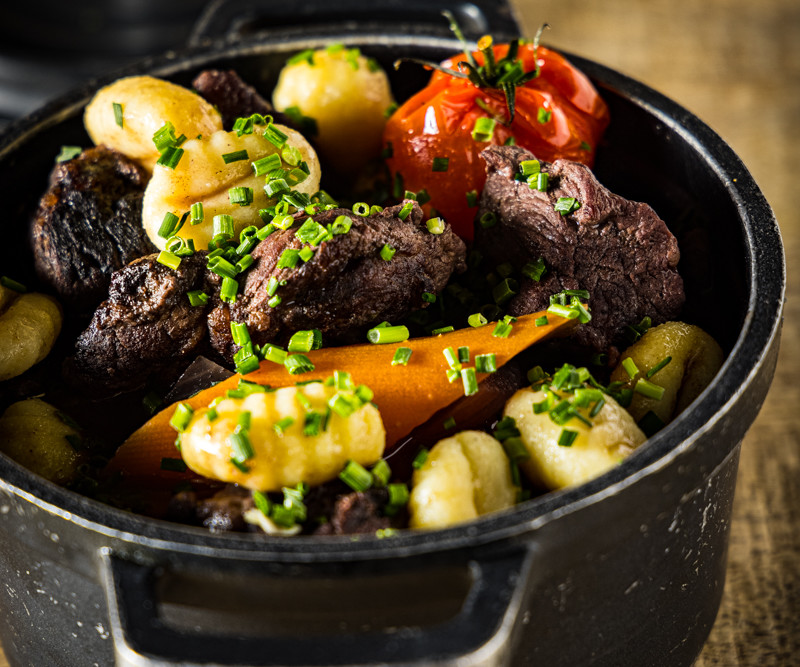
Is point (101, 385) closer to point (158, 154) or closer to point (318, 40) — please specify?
point (158, 154)

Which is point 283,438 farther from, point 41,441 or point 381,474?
point 41,441

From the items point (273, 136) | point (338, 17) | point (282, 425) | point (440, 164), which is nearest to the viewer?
point (282, 425)

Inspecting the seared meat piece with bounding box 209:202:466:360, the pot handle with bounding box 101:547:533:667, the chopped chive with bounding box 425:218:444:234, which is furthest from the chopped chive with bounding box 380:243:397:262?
the pot handle with bounding box 101:547:533:667

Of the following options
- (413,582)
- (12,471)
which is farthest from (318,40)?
(413,582)

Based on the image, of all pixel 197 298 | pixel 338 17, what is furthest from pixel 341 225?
pixel 338 17

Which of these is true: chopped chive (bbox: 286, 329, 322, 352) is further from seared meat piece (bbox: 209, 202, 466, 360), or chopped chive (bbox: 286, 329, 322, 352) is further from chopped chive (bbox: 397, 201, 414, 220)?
chopped chive (bbox: 397, 201, 414, 220)

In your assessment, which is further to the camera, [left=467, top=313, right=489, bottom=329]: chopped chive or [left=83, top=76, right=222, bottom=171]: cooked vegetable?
[left=83, top=76, right=222, bottom=171]: cooked vegetable
